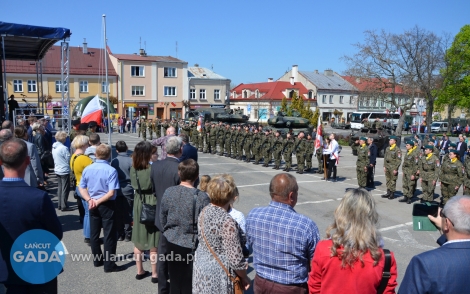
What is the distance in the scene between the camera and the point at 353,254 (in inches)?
104

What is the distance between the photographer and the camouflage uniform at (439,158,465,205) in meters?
10.0

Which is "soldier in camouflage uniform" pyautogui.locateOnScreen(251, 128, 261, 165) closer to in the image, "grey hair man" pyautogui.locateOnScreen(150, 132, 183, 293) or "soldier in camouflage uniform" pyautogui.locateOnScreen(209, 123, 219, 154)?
"soldier in camouflage uniform" pyautogui.locateOnScreen(209, 123, 219, 154)

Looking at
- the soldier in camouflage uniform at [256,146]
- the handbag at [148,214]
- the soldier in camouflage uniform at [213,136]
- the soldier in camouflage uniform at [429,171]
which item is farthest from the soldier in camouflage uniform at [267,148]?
the handbag at [148,214]

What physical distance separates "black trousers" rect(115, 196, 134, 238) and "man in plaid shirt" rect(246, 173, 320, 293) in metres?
3.22

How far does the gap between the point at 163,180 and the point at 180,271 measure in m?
1.27

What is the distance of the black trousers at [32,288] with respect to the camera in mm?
3375

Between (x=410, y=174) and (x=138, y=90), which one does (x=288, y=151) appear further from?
(x=138, y=90)

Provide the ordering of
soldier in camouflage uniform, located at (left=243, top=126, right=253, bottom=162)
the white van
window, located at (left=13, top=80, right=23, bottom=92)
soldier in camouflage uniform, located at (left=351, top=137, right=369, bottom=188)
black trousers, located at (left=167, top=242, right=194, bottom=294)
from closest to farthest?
black trousers, located at (left=167, top=242, right=194, bottom=294) → soldier in camouflage uniform, located at (left=351, top=137, right=369, bottom=188) → soldier in camouflage uniform, located at (left=243, top=126, right=253, bottom=162) → window, located at (left=13, top=80, right=23, bottom=92) → the white van

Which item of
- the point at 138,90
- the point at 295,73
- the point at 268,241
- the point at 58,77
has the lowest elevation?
the point at 268,241

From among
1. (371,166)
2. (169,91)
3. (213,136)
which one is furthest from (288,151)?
(169,91)

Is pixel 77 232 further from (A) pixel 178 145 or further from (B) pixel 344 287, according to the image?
(B) pixel 344 287

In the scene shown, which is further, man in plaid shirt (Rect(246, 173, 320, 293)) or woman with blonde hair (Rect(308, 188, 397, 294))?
man in plaid shirt (Rect(246, 173, 320, 293))

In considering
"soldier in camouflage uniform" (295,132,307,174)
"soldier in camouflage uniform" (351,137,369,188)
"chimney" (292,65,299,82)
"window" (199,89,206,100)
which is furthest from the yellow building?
"soldier in camouflage uniform" (351,137,369,188)

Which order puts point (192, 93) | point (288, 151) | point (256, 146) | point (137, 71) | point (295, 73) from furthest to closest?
1. point (295, 73)
2. point (192, 93)
3. point (137, 71)
4. point (256, 146)
5. point (288, 151)
